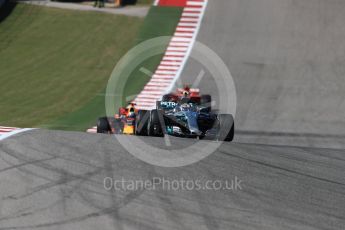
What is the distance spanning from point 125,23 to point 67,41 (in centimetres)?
359

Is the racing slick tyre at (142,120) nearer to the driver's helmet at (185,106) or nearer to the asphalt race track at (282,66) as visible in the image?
the driver's helmet at (185,106)

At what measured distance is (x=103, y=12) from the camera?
39.2m

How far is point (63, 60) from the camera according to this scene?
34000mm

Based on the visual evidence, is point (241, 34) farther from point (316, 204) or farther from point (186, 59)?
point (316, 204)

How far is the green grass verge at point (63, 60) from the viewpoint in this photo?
27.5 meters

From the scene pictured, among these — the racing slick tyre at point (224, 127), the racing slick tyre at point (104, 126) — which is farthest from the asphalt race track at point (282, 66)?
the racing slick tyre at point (104, 126)

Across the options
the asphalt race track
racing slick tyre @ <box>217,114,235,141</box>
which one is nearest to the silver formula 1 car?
racing slick tyre @ <box>217,114,235,141</box>

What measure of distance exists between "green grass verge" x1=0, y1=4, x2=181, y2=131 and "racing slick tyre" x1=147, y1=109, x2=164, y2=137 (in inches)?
208

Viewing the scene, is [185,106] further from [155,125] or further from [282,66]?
[282,66]

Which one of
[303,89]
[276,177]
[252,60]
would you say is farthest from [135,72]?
[276,177]

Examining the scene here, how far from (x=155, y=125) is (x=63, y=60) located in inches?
570

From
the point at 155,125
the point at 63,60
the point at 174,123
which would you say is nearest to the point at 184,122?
the point at 174,123

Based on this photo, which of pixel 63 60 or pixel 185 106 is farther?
pixel 63 60

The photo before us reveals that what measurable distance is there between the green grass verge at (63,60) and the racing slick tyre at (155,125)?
529 cm
